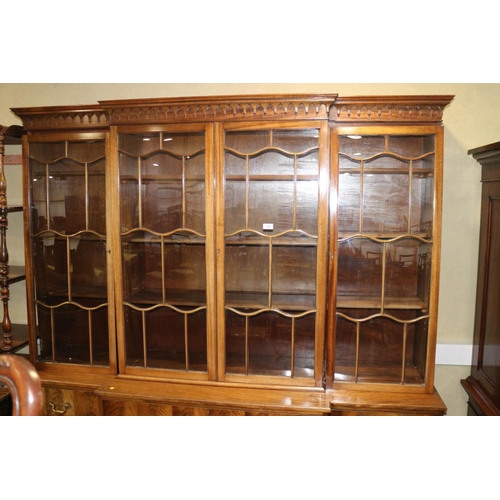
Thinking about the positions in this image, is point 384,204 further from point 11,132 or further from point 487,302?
point 11,132

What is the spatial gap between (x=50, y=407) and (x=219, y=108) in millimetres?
1715

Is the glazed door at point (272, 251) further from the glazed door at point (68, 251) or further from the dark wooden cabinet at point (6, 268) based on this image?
the dark wooden cabinet at point (6, 268)

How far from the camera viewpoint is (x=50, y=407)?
2.09m

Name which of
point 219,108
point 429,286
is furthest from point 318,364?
point 219,108

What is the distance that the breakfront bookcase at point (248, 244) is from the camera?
189 cm

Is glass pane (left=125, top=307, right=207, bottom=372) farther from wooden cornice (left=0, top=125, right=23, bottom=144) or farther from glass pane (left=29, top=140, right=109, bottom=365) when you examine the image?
wooden cornice (left=0, top=125, right=23, bottom=144)

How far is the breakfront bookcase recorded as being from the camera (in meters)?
1.89

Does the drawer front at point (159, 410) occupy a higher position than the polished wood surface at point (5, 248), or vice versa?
the polished wood surface at point (5, 248)

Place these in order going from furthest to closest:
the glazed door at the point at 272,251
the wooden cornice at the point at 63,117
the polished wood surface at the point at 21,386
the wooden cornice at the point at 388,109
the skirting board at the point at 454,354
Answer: the skirting board at the point at 454,354
the wooden cornice at the point at 63,117
the glazed door at the point at 272,251
the wooden cornice at the point at 388,109
the polished wood surface at the point at 21,386

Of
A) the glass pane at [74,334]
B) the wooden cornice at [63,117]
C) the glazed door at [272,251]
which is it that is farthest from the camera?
the glass pane at [74,334]

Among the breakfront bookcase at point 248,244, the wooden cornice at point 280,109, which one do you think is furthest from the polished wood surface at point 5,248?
the wooden cornice at point 280,109

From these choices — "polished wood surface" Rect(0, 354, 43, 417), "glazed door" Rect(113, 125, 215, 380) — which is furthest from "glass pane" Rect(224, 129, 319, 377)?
"polished wood surface" Rect(0, 354, 43, 417)

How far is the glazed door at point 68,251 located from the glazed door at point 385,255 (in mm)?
1187

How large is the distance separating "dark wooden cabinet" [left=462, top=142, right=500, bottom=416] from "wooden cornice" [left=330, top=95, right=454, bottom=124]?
37cm
